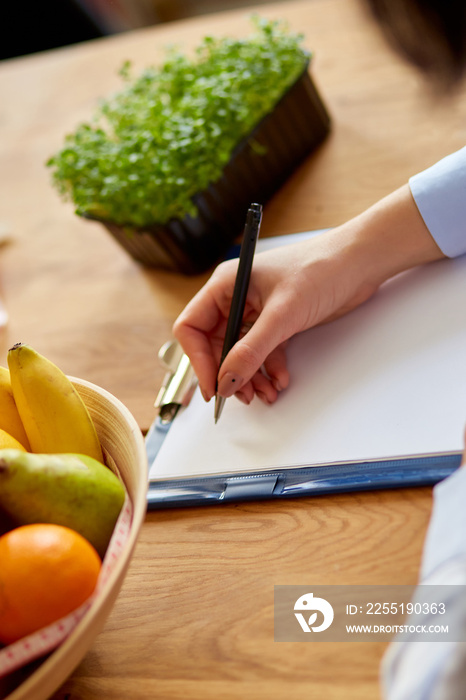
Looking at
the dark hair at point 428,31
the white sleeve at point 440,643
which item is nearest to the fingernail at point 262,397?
the white sleeve at point 440,643

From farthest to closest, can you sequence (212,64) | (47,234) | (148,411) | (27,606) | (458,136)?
(47,234), (212,64), (458,136), (148,411), (27,606)

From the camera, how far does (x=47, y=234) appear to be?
115cm

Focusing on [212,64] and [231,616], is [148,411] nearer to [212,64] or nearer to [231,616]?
[231,616]

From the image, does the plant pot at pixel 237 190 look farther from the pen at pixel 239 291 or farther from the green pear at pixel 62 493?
the green pear at pixel 62 493

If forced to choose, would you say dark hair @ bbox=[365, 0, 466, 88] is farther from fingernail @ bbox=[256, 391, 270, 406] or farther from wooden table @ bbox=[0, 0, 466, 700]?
fingernail @ bbox=[256, 391, 270, 406]

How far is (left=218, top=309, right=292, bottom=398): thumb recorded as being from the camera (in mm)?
613

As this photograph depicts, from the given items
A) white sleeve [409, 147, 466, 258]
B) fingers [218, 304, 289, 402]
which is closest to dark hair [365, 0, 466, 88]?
white sleeve [409, 147, 466, 258]

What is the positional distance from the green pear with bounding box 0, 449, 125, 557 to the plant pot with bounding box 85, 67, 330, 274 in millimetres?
435

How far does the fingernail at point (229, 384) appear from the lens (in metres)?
0.62

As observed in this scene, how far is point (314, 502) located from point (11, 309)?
0.69 metres

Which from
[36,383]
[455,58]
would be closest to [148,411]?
[36,383]

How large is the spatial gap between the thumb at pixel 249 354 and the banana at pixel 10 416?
0.19 meters

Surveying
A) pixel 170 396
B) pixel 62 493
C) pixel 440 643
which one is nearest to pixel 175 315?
pixel 170 396

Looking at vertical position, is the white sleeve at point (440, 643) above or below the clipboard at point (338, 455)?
above
